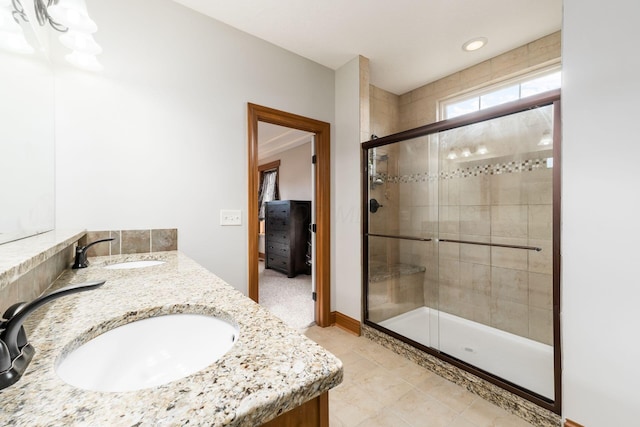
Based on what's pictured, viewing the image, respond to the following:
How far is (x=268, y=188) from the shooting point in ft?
→ 20.1

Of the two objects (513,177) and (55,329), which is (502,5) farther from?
(55,329)

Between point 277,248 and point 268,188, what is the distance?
68.2 inches

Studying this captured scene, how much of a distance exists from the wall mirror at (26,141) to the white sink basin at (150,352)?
0.49 m

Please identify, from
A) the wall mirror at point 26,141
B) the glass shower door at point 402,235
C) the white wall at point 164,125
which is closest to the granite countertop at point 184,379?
the wall mirror at point 26,141

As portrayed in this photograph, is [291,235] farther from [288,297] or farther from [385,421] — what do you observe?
[385,421]

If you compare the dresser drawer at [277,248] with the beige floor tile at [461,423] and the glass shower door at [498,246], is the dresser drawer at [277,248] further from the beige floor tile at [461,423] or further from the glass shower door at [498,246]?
the beige floor tile at [461,423]

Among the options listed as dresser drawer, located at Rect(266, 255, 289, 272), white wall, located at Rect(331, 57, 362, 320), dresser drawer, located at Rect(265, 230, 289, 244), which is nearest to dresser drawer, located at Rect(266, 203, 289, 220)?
dresser drawer, located at Rect(265, 230, 289, 244)

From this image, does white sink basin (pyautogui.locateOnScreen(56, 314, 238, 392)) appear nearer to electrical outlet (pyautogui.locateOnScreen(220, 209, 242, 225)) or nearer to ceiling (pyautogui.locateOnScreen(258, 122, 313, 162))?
electrical outlet (pyautogui.locateOnScreen(220, 209, 242, 225))

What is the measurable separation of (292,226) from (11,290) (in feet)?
13.3

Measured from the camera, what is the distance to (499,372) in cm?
168

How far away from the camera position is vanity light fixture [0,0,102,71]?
4.29ft

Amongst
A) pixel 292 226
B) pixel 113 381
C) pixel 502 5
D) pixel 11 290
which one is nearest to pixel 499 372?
pixel 113 381

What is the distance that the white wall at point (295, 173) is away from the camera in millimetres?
4977

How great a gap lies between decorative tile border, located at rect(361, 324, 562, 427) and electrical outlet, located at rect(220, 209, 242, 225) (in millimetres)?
1550
